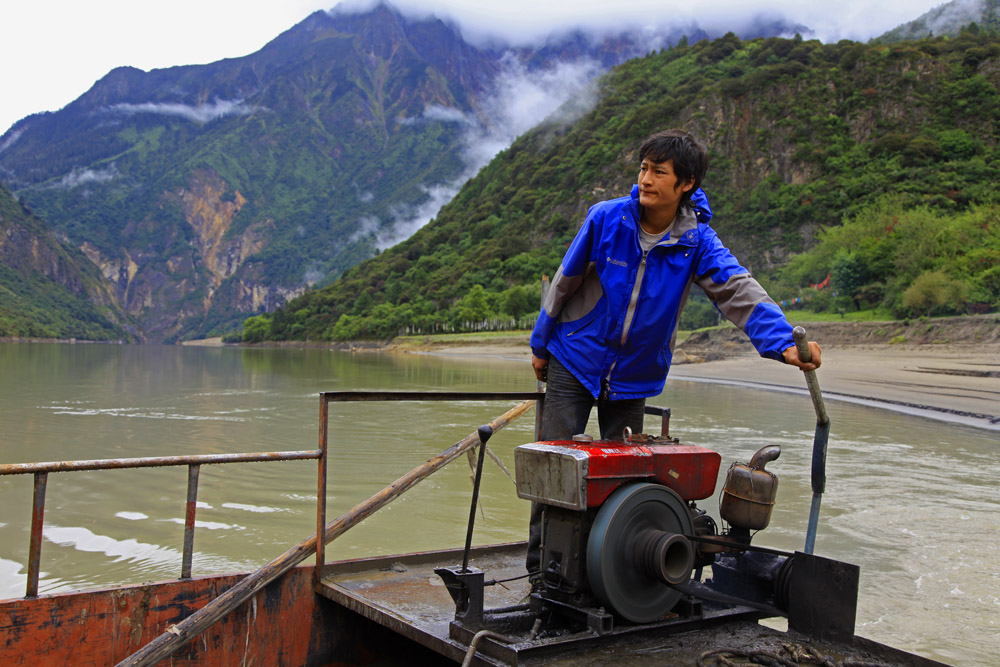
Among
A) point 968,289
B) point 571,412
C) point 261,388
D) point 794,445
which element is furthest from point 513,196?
point 571,412

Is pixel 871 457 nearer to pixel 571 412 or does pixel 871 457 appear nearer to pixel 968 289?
pixel 571 412

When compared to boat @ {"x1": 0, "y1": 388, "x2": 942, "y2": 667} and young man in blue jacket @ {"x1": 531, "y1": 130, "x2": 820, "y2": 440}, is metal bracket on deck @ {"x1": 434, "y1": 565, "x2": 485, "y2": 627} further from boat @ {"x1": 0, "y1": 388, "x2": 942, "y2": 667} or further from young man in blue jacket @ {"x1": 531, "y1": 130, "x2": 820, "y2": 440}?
young man in blue jacket @ {"x1": 531, "y1": 130, "x2": 820, "y2": 440}

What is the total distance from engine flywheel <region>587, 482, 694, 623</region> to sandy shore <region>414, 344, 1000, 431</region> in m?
14.2

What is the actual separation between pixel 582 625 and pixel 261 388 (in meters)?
22.0

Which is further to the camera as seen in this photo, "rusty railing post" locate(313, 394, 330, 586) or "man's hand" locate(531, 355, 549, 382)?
"rusty railing post" locate(313, 394, 330, 586)

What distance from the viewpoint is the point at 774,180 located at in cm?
8806

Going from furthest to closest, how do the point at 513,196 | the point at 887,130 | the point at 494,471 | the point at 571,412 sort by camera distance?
the point at 513,196
the point at 887,130
the point at 494,471
the point at 571,412

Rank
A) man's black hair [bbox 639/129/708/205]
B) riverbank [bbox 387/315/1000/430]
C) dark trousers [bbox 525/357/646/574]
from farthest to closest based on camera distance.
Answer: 1. riverbank [bbox 387/315/1000/430]
2. dark trousers [bbox 525/357/646/574]
3. man's black hair [bbox 639/129/708/205]

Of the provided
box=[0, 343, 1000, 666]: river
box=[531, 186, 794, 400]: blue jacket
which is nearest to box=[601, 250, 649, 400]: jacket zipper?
box=[531, 186, 794, 400]: blue jacket

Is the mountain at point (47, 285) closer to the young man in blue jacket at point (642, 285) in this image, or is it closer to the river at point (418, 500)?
the river at point (418, 500)

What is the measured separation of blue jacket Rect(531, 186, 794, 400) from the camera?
2613 millimetres

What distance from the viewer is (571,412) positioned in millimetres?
2793

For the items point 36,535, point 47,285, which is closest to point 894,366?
point 36,535

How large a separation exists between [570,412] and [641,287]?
54 cm
